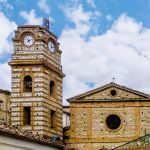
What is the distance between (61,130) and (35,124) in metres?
3.93

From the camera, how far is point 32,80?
160ft

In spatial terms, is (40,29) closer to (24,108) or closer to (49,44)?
(49,44)

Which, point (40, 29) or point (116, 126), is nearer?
point (40, 29)

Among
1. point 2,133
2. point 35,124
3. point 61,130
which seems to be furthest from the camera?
point 61,130

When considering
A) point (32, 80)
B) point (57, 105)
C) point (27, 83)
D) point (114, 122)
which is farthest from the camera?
point (114, 122)

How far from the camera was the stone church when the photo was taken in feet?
159

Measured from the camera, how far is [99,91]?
52.3 m

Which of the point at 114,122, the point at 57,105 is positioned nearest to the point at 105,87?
the point at 114,122

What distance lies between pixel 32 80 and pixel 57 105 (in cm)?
360

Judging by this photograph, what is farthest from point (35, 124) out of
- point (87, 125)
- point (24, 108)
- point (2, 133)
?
point (2, 133)

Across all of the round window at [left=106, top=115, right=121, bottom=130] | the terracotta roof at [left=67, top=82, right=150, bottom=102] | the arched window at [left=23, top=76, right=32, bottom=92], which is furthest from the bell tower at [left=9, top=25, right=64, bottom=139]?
the round window at [left=106, top=115, right=121, bottom=130]

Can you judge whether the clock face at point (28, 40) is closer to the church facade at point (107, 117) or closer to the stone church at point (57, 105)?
the stone church at point (57, 105)

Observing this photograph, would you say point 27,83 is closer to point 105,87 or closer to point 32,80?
point 32,80

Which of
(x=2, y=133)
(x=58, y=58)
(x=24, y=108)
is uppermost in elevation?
(x=58, y=58)
